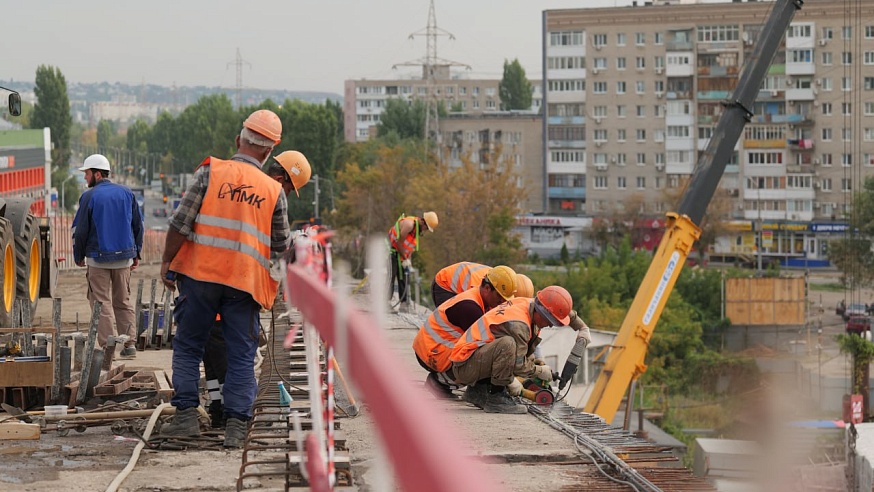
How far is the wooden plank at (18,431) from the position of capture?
23.5 feet

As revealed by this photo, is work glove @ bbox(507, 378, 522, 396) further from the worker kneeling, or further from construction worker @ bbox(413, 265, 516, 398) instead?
construction worker @ bbox(413, 265, 516, 398)

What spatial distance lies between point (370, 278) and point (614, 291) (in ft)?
213

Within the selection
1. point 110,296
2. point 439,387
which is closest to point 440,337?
point 439,387

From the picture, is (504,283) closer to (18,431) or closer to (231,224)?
(231,224)

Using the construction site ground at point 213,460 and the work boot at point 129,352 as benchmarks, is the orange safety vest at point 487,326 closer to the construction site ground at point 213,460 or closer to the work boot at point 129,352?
the construction site ground at point 213,460

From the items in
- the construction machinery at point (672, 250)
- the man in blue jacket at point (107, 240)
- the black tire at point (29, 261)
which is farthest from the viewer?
the construction machinery at point (672, 250)

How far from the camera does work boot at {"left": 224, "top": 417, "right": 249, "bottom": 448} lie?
22.7 feet

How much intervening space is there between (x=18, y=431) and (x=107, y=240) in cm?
424

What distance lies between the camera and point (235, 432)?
7004 millimetres

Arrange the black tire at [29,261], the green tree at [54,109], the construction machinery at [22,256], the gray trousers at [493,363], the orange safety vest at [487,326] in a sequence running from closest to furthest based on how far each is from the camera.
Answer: the gray trousers at [493,363] → the orange safety vest at [487,326] → the construction machinery at [22,256] → the black tire at [29,261] → the green tree at [54,109]

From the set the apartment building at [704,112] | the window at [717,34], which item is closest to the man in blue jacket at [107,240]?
the apartment building at [704,112]

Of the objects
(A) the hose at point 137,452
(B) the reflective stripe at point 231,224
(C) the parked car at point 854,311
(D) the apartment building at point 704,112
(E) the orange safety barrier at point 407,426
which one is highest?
(D) the apartment building at point 704,112

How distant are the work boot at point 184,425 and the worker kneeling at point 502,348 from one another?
2384 mm

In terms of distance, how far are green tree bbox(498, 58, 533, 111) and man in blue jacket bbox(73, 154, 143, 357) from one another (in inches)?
5045
